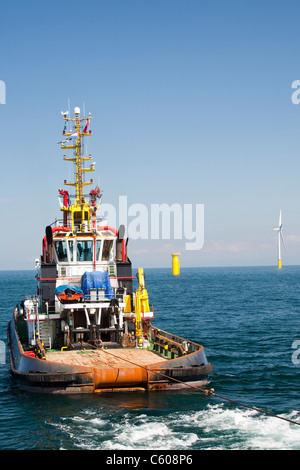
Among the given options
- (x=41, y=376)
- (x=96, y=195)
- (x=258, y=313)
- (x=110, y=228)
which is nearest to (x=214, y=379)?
(x=41, y=376)

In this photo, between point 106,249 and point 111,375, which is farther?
point 106,249

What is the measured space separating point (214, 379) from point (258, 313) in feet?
110

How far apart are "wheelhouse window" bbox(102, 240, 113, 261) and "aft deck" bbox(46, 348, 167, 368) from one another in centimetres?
642

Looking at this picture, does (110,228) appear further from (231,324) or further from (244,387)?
(231,324)

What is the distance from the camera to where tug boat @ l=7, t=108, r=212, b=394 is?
2305 cm

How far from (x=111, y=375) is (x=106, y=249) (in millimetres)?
10563

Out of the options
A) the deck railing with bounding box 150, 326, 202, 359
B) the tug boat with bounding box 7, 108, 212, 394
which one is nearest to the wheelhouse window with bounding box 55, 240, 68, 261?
the tug boat with bounding box 7, 108, 212, 394

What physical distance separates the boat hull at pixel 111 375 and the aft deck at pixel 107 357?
0.16 feet

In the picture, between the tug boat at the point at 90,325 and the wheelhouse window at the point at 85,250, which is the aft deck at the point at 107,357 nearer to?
the tug boat at the point at 90,325

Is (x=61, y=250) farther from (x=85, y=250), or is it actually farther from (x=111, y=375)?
(x=111, y=375)

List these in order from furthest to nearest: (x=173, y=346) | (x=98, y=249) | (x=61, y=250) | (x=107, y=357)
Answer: (x=98, y=249), (x=61, y=250), (x=173, y=346), (x=107, y=357)

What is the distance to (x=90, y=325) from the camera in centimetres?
2792

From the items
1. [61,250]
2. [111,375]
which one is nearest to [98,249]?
[61,250]

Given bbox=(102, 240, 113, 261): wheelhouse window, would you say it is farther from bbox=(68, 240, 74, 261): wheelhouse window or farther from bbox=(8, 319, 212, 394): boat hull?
bbox=(8, 319, 212, 394): boat hull
